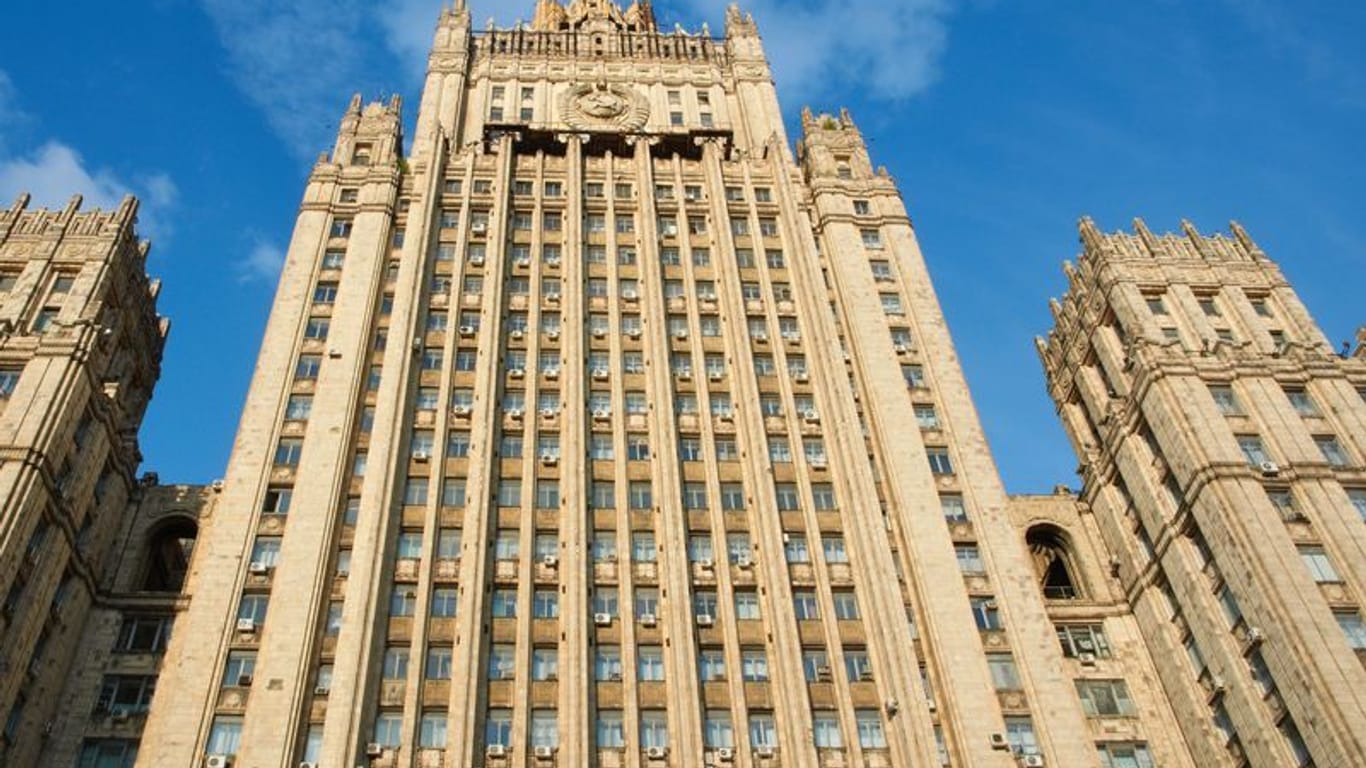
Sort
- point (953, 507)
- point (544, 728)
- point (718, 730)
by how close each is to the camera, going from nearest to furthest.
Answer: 1. point (544, 728)
2. point (718, 730)
3. point (953, 507)

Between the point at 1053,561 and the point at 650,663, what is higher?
the point at 1053,561

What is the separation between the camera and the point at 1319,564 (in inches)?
1657

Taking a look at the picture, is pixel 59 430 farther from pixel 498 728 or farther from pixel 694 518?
pixel 694 518

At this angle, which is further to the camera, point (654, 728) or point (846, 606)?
point (846, 606)

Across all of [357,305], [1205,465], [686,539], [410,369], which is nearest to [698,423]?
[686,539]

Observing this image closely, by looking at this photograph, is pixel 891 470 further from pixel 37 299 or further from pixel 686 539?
pixel 37 299

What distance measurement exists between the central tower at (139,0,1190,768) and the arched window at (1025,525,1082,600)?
50 cm

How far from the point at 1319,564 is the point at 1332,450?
6.48m

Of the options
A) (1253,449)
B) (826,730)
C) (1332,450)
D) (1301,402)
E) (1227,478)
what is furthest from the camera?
(1301,402)

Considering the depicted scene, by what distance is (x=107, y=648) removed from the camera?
144ft

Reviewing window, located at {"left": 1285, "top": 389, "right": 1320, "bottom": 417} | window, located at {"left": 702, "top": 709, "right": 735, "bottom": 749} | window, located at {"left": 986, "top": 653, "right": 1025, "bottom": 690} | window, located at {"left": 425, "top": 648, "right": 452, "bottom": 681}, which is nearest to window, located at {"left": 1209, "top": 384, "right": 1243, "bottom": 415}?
window, located at {"left": 1285, "top": 389, "right": 1320, "bottom": 417}

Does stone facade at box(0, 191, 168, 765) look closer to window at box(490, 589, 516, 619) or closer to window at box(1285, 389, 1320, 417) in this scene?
window at box(490, 589, 516, 619)

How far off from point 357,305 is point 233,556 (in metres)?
13.6

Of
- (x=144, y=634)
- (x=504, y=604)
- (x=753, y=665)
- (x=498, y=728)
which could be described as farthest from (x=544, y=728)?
(x=144, y=634)
